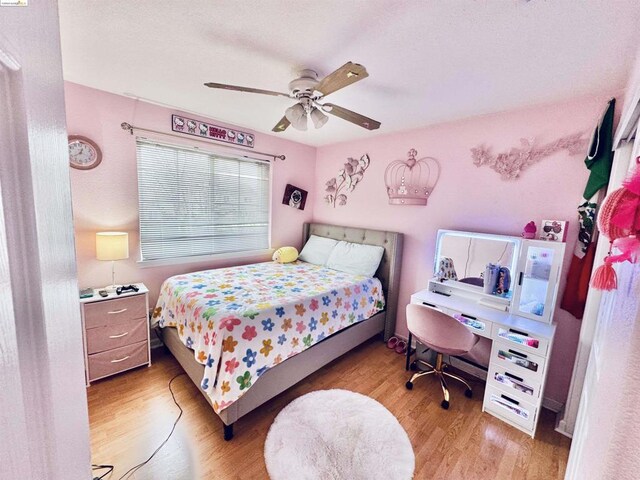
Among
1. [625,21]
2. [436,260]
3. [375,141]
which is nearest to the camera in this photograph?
[625,21]

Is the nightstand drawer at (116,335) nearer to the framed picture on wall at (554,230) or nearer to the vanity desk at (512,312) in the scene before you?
the vanity desk at (512,312)

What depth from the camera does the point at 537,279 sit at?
202 cm

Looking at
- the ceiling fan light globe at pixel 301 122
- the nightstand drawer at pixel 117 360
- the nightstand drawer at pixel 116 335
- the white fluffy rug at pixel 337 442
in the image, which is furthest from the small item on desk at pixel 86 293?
the ceiling fan light globe at pixel 301 122

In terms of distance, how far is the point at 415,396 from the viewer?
213 centimetres

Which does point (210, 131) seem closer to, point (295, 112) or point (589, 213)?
point (295, 112)

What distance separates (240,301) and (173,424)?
900mm

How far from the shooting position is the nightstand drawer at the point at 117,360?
6.85 ft

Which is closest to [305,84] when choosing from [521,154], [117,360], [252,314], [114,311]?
[252,314]

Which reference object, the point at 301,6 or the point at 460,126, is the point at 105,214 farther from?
the point at 460,126

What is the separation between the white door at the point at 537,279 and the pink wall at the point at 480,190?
0.43ft

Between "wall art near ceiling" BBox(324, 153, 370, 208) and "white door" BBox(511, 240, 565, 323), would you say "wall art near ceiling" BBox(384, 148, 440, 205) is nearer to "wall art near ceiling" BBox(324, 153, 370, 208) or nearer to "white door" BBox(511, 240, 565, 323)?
"wall art near ceiling" BBox(324, 153, 370, 208)

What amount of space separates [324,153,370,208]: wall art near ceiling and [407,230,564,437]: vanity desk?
1.38 meters

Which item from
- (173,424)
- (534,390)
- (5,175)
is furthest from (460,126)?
(173,424)

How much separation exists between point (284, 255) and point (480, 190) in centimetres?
228
